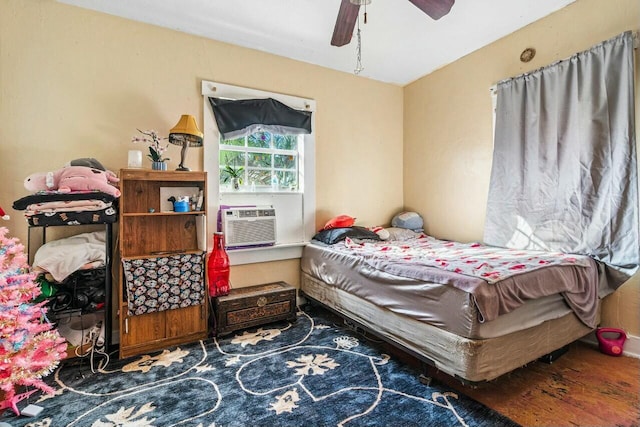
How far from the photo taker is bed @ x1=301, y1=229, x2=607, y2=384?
5.49 feet

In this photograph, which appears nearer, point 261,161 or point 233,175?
point 233,175

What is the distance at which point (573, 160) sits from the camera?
7.98ft

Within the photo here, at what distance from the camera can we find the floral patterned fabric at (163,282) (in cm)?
229

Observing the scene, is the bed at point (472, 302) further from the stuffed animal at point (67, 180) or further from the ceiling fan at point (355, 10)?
the stuffed animal at point (67, 180)

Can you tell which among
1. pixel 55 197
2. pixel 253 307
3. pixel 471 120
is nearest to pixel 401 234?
pixel 471 120

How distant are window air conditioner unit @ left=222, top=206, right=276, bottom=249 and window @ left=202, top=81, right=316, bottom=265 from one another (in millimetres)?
96

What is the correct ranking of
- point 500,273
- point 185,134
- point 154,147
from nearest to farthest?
point 500,273, point 185,134, point 154,147

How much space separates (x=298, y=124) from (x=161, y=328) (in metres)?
2.30

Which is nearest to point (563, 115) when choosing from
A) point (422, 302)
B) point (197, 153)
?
point (422, 302)

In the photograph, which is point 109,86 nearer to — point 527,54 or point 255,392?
point 255,392

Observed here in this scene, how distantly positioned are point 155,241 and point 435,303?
228 centimetres

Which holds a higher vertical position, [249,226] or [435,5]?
[435,5]

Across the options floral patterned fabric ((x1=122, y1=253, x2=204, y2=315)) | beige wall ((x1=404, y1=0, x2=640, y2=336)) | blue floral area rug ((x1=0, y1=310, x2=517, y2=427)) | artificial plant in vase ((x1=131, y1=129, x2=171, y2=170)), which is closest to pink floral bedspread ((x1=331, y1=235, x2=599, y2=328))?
beige wall ((x1=404, y1=0, x2=640, y2=336))

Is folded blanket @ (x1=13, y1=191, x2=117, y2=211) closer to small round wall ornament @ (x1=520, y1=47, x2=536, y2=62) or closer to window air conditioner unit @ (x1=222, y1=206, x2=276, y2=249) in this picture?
window air conditioner unit @ (x1=222, y1=206, x2=276, y2=249)
